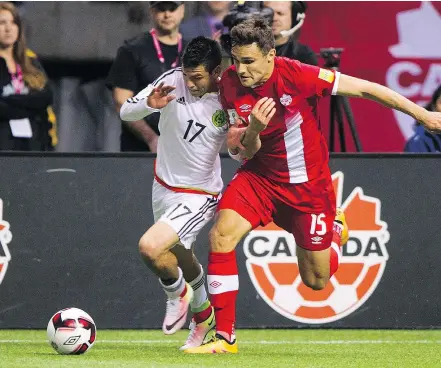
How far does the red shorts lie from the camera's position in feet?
26.9

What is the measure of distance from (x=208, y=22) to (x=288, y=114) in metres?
3.49

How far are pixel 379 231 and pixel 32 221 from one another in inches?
109

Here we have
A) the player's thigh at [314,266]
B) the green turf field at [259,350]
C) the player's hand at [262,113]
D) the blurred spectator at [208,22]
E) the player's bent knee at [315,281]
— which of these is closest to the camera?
the green turf field at [259,350]

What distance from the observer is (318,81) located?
793 centimetres

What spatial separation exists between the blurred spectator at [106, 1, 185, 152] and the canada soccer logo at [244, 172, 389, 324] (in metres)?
1.35

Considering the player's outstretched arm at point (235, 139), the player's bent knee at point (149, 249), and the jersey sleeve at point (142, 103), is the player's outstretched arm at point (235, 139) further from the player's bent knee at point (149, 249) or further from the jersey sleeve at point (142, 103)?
the player's bent knee at point (149, 249)

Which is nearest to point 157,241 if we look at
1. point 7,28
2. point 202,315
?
point 202,315

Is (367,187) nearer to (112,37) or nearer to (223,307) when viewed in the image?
(223,307)

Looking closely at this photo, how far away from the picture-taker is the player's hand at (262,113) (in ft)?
24.6

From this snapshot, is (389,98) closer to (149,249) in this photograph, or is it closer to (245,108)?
(245,108)

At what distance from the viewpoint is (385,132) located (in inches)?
496

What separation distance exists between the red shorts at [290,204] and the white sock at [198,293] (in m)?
0.75

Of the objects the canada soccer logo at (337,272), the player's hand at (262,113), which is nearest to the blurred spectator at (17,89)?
the canada soccer logo at (337,272)

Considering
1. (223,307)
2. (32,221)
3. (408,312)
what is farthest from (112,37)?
(223,307)
